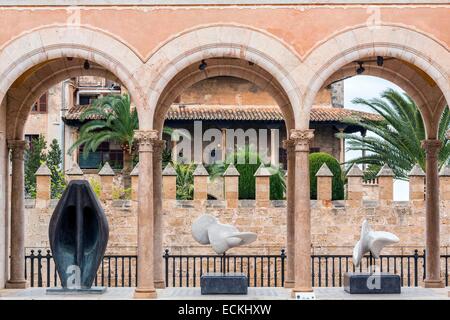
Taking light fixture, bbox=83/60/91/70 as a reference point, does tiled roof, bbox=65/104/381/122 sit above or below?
above

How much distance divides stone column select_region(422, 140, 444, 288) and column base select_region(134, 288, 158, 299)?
6.05 m

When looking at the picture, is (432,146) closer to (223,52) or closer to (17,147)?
(223,52)

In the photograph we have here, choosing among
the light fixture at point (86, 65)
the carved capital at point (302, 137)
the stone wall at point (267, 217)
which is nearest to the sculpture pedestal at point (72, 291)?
the carved capital at point (302, 137)

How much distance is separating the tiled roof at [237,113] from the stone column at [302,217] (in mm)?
26094

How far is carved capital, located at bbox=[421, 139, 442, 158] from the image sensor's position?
22.0m

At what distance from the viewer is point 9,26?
19.4m

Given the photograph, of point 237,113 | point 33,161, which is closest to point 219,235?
point 33,161

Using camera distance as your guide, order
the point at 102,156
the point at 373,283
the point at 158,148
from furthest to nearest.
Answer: the point at 102,156 → the point at 158,148 → the point at 373,283

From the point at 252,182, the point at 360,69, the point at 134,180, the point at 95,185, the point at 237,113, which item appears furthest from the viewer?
the point at 237,113

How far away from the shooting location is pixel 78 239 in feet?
66.0

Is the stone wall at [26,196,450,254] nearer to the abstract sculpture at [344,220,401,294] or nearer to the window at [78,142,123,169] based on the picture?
the window at [78,142,123,169]

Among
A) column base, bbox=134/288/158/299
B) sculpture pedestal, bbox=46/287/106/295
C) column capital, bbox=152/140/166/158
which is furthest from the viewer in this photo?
column capital, bbox=152/140/166/158

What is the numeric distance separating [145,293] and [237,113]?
28097 millimetres

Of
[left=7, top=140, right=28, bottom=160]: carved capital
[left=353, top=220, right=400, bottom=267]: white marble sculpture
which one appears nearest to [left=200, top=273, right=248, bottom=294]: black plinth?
[left=353, top=220, right=400, bottom=267]: white marble sculpture
